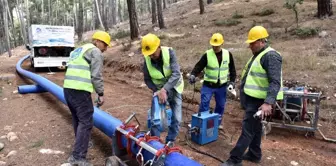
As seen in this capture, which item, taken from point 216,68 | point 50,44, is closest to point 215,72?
point 216,68

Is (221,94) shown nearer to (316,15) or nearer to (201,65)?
(201,65)

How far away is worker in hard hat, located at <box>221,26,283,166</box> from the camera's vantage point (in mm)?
3605

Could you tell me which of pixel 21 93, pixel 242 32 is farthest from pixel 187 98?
pixel 242 32

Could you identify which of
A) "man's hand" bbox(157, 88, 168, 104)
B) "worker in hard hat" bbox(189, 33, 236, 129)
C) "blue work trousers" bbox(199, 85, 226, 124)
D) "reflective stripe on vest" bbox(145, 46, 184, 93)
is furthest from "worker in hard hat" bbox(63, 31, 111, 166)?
"blue work trousers" bbox(199, 85, 226, 124)

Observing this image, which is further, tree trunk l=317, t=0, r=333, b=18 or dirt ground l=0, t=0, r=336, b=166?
tree trunk l=317, t=0, r=333, b=18

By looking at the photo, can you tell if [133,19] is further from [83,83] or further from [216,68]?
[83,83]

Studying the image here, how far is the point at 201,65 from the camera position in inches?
218

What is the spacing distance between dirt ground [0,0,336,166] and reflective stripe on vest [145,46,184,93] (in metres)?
1.16

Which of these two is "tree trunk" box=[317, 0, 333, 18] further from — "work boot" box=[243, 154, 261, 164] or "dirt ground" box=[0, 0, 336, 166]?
"work boot" box=[243, 154, 261, 164]

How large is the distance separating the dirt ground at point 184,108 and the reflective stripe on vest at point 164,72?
3.79ft

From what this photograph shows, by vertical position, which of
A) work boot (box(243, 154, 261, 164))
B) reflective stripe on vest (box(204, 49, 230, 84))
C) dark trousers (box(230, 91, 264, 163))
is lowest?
work boot (box(243, 154, 261, 164))

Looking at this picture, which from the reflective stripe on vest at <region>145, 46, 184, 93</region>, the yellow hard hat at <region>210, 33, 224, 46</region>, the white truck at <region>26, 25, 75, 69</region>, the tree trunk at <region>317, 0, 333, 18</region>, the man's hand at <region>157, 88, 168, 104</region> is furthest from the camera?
the white truck at <region>26, 25, 75, 69</region>

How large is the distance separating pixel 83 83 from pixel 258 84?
2.32 meters

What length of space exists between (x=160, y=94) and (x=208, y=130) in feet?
4.97
